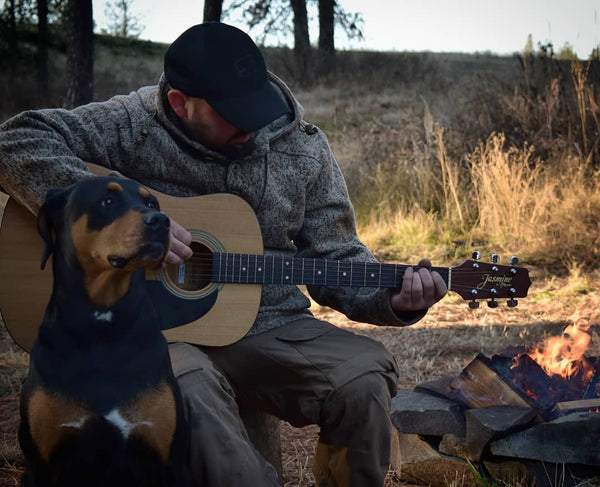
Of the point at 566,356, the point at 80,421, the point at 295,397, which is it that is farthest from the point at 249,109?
the point at 566,356

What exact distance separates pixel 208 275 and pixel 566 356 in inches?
84.1

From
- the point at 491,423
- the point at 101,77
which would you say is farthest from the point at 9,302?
the point at 101,77

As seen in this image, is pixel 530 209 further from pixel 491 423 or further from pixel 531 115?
pixel 491 423

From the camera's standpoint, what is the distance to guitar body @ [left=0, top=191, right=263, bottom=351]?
2270 mm

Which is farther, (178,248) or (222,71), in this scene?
(222,71)

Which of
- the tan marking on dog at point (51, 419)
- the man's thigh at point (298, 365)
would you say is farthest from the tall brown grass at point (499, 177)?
the tan marking on dog at point (51, 419)

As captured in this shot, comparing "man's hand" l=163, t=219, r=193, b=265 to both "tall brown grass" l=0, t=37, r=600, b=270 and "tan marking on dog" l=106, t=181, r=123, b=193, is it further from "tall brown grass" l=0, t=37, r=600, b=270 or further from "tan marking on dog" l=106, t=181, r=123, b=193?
"tall brown grass" l=0, t=37, r=600, b=270

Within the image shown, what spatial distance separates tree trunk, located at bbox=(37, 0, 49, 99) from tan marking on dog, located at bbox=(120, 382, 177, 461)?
19239 mm

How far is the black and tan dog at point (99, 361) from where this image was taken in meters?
1.52

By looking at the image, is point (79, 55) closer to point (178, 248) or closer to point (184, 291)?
point (184, 291)

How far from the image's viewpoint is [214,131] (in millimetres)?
2545

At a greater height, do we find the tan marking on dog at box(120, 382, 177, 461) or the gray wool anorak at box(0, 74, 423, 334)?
the gray wool anorak at box(0, 74, 423, 334)

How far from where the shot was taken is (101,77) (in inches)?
893

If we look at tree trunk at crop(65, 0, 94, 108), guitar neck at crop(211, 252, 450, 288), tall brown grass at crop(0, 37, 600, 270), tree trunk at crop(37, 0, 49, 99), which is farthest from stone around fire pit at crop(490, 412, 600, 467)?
tree trunk at crop(37, 0, 49, 99)
